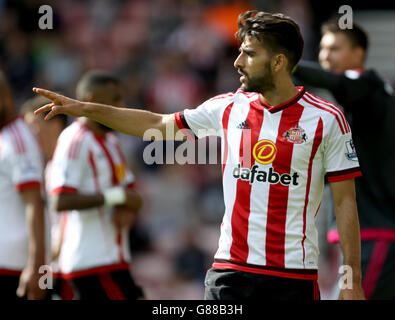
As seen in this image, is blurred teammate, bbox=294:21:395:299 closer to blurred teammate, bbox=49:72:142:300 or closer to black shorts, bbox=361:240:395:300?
black shorts, bbox=361:240:395:300

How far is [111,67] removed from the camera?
1249 cm

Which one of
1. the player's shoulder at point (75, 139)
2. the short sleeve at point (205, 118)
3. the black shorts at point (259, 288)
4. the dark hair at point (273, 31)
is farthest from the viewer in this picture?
the player's shoulder at point (75, 139)

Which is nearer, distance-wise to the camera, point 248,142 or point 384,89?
point 248,142

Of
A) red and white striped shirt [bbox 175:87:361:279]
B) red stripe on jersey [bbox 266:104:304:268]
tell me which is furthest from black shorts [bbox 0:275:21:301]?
red stripe on jersey [bbox 266:104:304:268]

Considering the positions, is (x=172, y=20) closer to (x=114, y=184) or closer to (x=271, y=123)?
(x=114, y=184)

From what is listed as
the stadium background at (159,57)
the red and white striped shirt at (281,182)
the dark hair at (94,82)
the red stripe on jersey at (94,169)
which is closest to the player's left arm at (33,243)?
the red stripe on jersey at (94,169)

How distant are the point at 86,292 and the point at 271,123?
2244mm

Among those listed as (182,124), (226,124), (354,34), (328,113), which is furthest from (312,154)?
(354,34)

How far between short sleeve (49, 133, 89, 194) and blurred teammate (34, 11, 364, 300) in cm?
149

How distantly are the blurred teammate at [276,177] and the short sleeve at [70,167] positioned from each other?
1.49 meters

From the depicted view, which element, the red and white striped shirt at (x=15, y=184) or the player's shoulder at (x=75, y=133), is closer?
the red and white striped shirt at (x=15, y=184)

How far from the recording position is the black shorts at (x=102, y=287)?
527 cm

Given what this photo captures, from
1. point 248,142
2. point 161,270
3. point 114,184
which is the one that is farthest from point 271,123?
point 161,270

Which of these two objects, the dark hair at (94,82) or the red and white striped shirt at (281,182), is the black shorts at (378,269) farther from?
the dark hair at (94,82)
